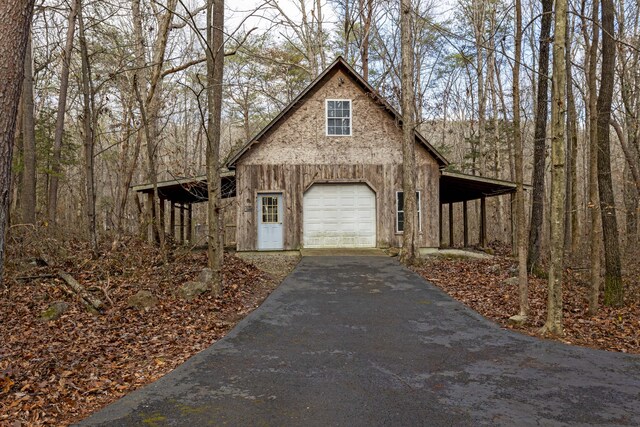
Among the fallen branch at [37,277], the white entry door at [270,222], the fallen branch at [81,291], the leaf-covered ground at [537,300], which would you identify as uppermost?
the white entry door at [270,222]

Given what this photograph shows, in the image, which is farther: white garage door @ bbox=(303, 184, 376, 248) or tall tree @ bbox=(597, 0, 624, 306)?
white garage door @ bbox=(303, 184, 376, 248)

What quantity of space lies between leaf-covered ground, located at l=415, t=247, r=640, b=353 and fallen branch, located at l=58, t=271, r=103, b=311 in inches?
289

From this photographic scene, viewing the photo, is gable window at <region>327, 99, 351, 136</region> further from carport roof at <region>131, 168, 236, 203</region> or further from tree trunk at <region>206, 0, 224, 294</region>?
tree trunk at <region>206, 0, 224, 294</region>

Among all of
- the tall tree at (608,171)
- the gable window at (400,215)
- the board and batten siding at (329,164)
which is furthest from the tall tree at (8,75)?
the gable window at (400,215)

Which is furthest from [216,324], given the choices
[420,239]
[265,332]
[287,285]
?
[420,239]

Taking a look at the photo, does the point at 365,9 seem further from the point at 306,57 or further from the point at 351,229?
the point at 351,229

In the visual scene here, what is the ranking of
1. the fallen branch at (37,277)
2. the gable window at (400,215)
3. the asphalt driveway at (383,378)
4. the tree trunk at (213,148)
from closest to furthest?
the asphalt driveway at (383,378) → the fallen branch at (37,277) → the tree trunk at (213,148) → the gable window at (400,215)

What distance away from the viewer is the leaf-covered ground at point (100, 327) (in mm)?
4488

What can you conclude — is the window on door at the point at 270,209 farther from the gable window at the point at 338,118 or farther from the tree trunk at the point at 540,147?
the tree trunk at the point at 540,147

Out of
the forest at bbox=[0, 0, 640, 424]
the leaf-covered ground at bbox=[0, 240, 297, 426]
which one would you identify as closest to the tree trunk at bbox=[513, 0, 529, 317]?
the forest at bbox=[0, 0, 640, 424]

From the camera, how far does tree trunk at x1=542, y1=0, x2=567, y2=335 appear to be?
6.80 m

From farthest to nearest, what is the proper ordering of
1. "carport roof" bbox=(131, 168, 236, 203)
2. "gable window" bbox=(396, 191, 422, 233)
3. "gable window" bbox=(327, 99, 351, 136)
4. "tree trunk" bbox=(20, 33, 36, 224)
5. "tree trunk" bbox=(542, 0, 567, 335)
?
"gable window" bbox=(327, 99, 351, 136), "gable window" bbox=(396, 191, 422, 233), "carport roof" bbox=(131, 168, 236, 203), "tree trunk" bbox=(20, 33, 36, 224), "tree trunk" bbox=(542, 0, 567, 335)

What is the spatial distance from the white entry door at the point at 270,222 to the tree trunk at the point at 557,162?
10.0 m

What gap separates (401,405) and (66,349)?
4556 mm
